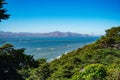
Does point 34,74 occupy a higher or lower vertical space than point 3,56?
lower

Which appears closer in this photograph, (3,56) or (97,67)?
(97,67)

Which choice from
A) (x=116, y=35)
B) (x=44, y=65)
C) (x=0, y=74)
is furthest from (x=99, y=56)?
(x=0, y=74)

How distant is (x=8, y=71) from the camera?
16875 millimetres

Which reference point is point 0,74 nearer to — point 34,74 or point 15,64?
point 15,64

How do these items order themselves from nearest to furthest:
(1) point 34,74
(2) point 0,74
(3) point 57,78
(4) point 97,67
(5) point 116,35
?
1. (4) point 97,67
2. (2) point 0,74
3. (3) point 57,78
4. (1) point 34,74
5. (5) point 116,35

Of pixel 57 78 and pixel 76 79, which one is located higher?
pixel 76 79

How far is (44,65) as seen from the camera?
23.3 m

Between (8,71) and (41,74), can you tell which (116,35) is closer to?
(41,74)

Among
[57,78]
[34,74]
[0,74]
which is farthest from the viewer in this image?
[34,74]

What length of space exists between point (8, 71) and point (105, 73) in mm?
6157

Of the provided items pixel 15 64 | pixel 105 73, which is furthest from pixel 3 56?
pixel 105 73

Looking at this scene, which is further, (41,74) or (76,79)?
(41,74)

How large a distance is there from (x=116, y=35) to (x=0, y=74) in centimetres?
3549

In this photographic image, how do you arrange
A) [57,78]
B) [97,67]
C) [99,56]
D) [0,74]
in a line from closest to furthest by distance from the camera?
[97,67]
[0,74]
[57,78]
[99,56]
